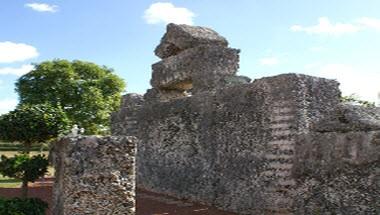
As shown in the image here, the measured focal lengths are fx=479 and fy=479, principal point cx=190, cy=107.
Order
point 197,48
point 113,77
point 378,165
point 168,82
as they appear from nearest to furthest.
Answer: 1. point 378,165
2. point 197,48
3. point 168,82
4. point 113,77

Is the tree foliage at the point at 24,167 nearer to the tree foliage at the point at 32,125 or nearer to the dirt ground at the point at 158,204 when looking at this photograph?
the tree foliage at the point at 32,125

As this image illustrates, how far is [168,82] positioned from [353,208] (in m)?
10.7

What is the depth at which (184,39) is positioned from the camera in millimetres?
13523

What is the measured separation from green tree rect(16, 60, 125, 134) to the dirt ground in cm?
1829

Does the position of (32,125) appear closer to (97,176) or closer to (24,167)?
(24,167)

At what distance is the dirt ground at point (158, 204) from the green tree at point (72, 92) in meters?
18.3

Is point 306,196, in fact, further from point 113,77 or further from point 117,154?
point 113,77

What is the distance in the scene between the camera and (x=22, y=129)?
328 inches

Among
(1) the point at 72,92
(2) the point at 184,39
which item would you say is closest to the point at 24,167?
(2) the point at 184,39

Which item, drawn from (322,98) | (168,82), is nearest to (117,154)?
(322,98)

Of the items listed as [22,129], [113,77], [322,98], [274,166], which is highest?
[113,77]

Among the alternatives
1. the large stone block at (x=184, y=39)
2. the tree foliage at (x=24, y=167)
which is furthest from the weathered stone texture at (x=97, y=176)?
the large stone block at (x=184, y=39)

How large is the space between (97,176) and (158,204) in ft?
16.5

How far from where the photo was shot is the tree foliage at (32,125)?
836 centimetres
